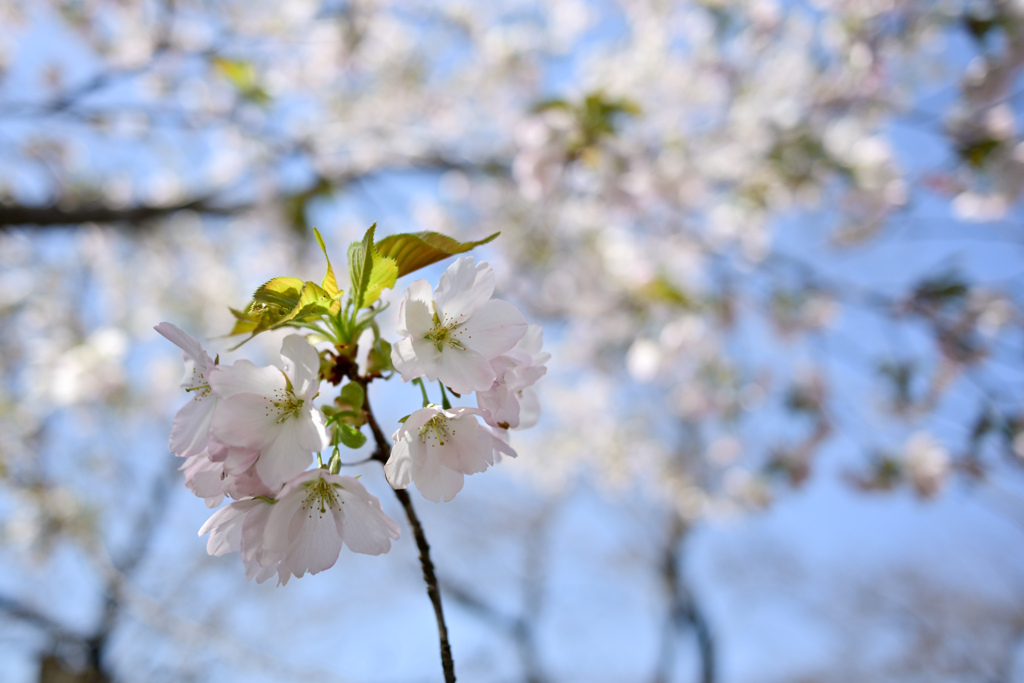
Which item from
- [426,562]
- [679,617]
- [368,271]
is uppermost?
→ [679,617]

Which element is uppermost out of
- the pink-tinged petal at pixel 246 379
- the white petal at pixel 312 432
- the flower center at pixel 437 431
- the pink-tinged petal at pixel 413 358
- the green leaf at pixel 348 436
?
the pink-tinged petal at pixel 413 358

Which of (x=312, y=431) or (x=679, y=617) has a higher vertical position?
(x=679, y=617)

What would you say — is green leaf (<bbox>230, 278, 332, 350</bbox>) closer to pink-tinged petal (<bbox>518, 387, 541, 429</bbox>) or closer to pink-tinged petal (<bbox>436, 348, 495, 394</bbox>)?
pink-tinged petal (<bbox>436, 348, 495, 394</bbox>)

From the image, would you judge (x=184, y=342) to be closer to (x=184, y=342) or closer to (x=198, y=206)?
(x=184, y=342)

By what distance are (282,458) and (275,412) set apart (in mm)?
42

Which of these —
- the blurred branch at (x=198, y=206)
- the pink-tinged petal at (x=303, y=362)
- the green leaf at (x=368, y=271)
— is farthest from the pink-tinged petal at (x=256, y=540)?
the blurred branch at (x=198, y=206)

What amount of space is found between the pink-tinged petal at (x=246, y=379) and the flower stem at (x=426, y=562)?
8 centimetres

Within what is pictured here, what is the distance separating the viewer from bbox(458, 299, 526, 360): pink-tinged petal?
0.50 m

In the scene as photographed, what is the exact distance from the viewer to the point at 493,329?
0.51 m

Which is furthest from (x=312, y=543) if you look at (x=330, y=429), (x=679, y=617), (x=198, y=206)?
(x=679, y=617)

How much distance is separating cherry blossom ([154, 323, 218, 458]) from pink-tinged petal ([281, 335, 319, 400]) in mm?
67

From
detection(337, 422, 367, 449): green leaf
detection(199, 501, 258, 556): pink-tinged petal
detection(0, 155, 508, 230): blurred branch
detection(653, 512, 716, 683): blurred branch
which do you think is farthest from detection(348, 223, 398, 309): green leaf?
detection(653, 512, 716, 683): blurred branch

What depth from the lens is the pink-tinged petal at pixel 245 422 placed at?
440 mm

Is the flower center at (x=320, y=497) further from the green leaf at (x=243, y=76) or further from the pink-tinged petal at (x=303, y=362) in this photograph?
the green leaf at (x=243, y=76)
